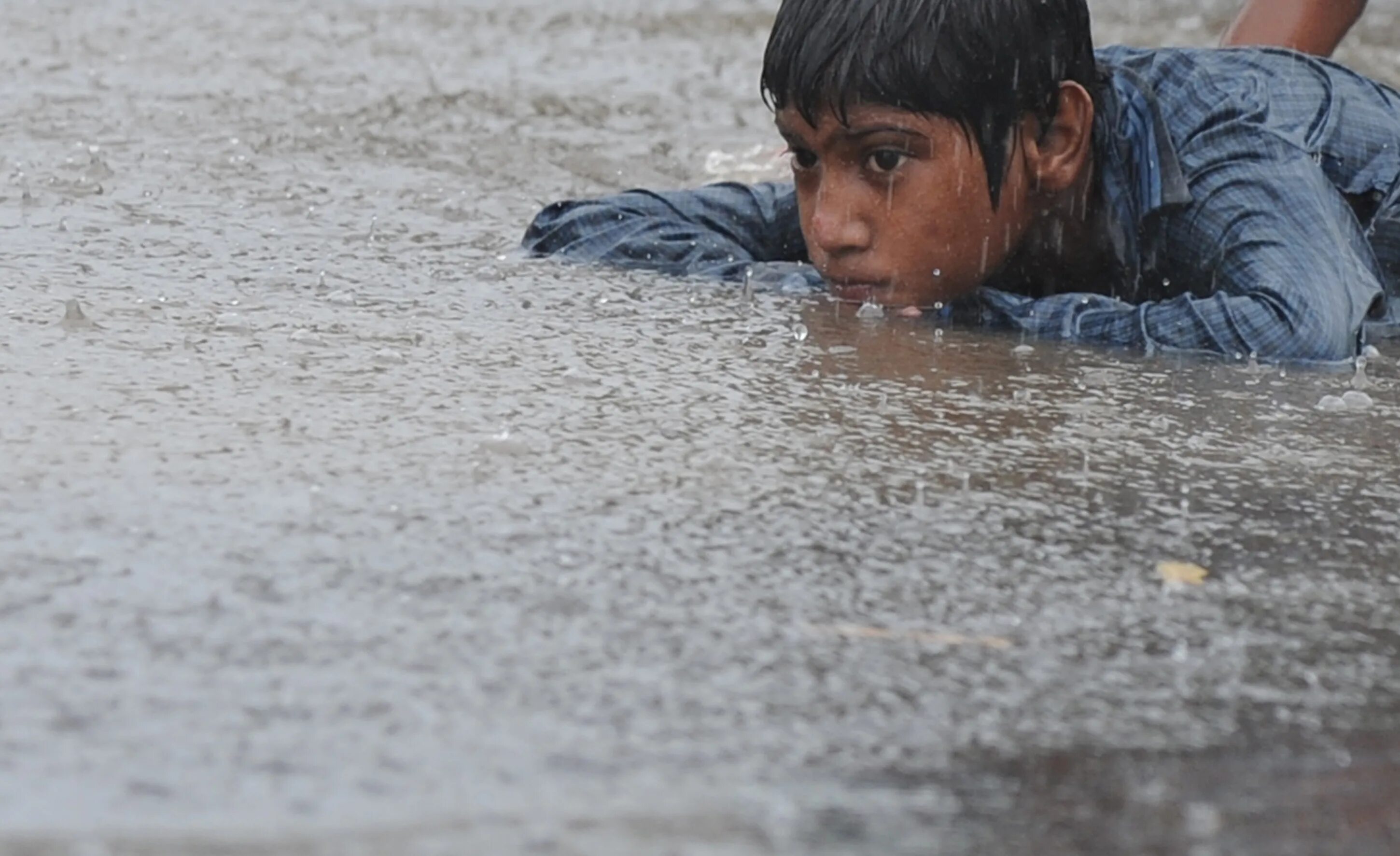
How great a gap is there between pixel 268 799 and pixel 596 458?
0.91 m

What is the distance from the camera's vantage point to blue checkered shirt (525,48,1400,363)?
306 centimetres

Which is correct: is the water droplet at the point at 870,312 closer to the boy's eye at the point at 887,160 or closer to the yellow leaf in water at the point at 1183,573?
the boy's eye at the point at 887,160

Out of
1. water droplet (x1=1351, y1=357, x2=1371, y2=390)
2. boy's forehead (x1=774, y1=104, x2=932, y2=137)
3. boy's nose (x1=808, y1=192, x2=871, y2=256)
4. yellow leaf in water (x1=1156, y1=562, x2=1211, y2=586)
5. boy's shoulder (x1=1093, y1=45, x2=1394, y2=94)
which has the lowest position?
water droplet (x1=1351, y1=357, x2=1371, y2=390)

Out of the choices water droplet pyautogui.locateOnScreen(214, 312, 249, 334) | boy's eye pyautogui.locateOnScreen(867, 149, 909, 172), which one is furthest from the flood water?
boy's eye pyautogui.locateOnScreen(867, 149, 909, 172)

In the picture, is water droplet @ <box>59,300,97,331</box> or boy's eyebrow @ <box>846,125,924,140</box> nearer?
water droplet @ <box>59,300,97,331</box>

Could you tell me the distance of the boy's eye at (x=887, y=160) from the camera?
318cm

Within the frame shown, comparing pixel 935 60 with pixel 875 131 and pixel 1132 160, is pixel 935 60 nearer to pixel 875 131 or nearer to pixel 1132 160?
pixel 875 131

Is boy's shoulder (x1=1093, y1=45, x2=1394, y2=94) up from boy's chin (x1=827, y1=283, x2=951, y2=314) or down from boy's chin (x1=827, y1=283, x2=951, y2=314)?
up

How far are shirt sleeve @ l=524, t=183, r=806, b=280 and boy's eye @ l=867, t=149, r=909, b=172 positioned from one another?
1.28ft

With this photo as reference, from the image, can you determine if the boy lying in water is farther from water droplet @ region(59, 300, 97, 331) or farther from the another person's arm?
water droplet @ region(59, 300, 97, 331)

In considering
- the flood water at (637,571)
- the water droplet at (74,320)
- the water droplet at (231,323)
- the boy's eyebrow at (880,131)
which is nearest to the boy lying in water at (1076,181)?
the boy's eyebrow at (880,131)

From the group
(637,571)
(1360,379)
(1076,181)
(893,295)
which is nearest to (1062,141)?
(1076,181)

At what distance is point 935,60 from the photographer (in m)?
3.19

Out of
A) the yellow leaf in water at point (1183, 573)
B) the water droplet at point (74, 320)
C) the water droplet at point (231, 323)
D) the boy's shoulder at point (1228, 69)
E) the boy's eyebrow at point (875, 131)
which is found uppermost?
the boy's shoulder at point (1228, 69)
